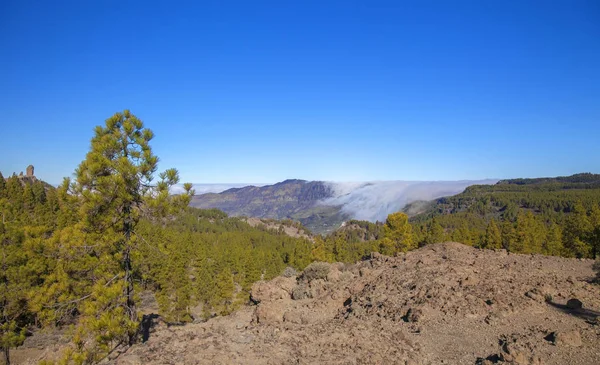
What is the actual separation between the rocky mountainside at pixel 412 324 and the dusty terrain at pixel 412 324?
0.04 m

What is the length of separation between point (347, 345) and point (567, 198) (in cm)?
19021

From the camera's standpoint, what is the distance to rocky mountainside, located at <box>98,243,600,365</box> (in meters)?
11.1

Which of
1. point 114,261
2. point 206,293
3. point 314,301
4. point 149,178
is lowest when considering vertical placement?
point 206,293

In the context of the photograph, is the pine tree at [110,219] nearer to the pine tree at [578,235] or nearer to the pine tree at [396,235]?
the pine tree at [396,235]

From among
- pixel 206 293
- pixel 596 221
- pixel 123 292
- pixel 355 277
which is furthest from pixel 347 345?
pixel 596 221

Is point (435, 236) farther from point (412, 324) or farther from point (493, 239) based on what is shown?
point (412, 324)

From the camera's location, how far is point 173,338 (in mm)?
13742

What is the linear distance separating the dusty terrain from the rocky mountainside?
4 centimetres

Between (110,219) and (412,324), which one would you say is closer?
(110,219)

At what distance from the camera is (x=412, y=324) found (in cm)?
1458

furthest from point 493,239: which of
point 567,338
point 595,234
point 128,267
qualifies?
point 128,267

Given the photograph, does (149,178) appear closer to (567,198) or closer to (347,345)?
(347,345)

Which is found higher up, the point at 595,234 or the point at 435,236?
the point at 595,234

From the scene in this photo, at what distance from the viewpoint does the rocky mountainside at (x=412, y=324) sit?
11109 millimetres
